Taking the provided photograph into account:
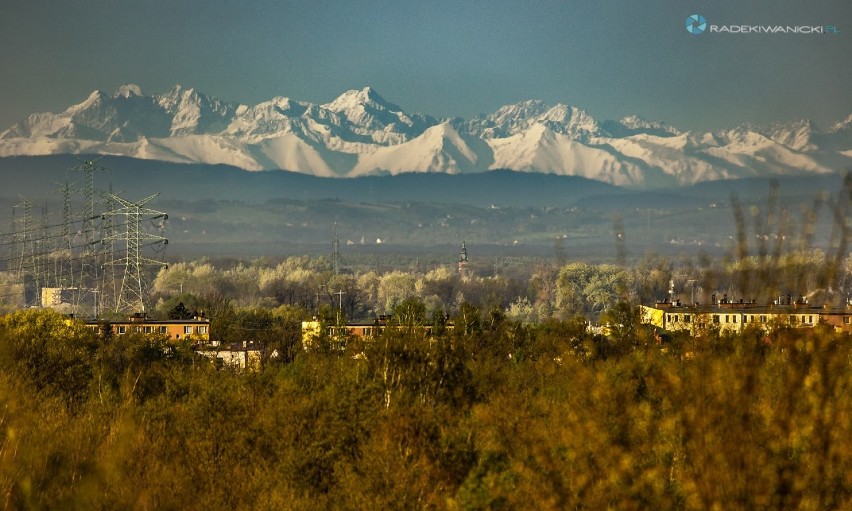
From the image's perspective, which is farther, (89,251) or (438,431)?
(89,251)

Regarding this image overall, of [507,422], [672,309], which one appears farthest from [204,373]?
[672,309]

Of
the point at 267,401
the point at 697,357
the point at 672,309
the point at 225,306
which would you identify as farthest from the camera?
the point at 225,306

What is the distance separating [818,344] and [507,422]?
1107cm

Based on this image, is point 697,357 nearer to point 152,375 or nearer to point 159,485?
point 159,485

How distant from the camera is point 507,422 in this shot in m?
24.6

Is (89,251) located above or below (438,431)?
above

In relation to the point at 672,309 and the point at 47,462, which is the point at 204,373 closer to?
the point at 47,462

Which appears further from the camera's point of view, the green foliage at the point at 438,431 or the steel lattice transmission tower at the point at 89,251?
the steel lattice transmission tower at the point at 89,251

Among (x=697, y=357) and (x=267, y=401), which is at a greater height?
(x=697, y=357)

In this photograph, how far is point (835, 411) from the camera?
14477 mm

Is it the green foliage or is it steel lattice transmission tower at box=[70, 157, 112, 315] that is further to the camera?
steel lattice transmission tower at box=[70, 157, 112, 315]

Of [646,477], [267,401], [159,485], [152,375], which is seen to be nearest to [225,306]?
[152,375]

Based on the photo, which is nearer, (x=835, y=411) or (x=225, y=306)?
(x=835, y=411)

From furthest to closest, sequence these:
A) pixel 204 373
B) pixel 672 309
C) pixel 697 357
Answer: pixel 672 309, pixel 204 373, pixel 697 357
